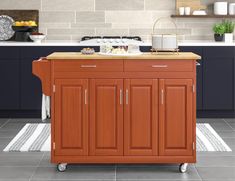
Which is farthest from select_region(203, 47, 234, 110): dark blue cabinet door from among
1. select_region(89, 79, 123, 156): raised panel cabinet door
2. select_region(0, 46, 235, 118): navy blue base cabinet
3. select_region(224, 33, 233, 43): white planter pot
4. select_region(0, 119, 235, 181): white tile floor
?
select_region(89, 79, 123, 156): raised panel cabinet door

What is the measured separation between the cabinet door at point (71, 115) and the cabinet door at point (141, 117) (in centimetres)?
30

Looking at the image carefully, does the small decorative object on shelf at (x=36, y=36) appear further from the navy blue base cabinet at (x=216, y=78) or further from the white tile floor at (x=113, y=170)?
the white tile floor at (x=113, y=170)

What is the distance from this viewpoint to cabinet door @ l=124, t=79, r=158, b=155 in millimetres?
4414

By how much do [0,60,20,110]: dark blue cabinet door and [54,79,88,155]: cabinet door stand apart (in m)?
2.79

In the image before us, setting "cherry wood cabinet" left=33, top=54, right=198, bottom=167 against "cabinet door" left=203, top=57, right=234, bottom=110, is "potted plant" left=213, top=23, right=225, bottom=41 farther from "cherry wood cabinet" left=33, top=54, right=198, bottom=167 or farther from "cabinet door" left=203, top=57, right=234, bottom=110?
"cherry wood cabinet" left=33, top=54, right=198, bottom=167

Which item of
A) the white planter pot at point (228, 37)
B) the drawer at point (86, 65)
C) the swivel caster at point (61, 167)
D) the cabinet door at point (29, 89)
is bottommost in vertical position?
the swivel caster at point (61, 167)

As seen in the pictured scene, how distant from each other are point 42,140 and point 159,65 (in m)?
1.77

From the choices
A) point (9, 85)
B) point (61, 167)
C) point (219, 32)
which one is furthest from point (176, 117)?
point (219, 32)

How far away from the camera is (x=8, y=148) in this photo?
531 centimetres

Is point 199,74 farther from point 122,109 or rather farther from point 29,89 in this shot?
point 122,109

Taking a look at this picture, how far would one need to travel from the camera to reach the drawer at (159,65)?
14.4 feet

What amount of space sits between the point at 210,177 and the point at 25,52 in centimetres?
344

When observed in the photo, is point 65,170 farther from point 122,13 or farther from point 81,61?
point 122,13

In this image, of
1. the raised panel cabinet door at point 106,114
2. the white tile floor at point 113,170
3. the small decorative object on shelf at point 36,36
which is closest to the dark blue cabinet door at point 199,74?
the small decorative object on shelf at point 36,36
